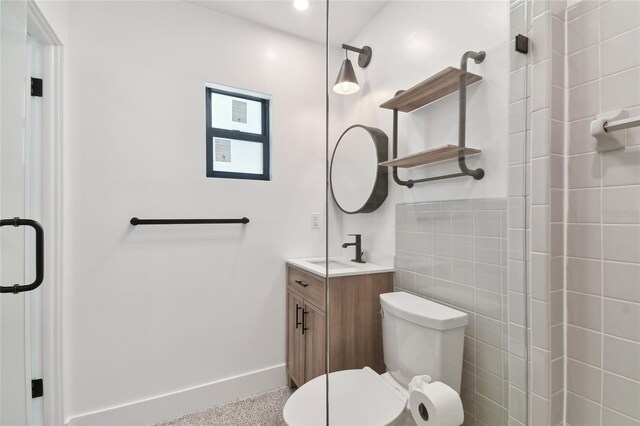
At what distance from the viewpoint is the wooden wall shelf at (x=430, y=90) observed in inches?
48.3

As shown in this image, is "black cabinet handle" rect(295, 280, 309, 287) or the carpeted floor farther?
"black cabinet handle" rect(295, 280, 309, 287)

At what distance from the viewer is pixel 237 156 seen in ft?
6.63

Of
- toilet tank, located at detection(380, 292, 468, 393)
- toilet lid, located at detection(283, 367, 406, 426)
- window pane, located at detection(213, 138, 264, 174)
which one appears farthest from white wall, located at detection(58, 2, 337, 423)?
toilet tank, located at detection(380, 292, 468, 393)

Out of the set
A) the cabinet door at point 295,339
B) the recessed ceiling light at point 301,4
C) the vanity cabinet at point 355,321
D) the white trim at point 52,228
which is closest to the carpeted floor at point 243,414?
the cabinet door at point 295,339

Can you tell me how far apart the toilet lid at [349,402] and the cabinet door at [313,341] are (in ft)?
0.91

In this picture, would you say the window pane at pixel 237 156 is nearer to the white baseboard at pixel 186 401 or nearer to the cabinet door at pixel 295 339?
the cabinet door at pixel 295 339

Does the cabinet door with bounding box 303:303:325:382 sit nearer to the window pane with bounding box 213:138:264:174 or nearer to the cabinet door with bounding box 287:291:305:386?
the cabinet door with bounding box 287:291:305:386

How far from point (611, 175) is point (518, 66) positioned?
1.57ft

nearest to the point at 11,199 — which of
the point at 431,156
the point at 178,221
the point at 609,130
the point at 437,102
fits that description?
the point at 178,221

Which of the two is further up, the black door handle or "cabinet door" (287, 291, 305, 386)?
the black door handle

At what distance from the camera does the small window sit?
1.93m

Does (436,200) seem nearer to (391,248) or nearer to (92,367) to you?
(391,248)

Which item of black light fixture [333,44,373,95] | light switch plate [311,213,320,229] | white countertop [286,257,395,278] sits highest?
black light fixture [333,44,373,95]

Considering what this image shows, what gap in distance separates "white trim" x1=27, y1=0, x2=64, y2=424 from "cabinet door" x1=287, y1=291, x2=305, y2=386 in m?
1.22
